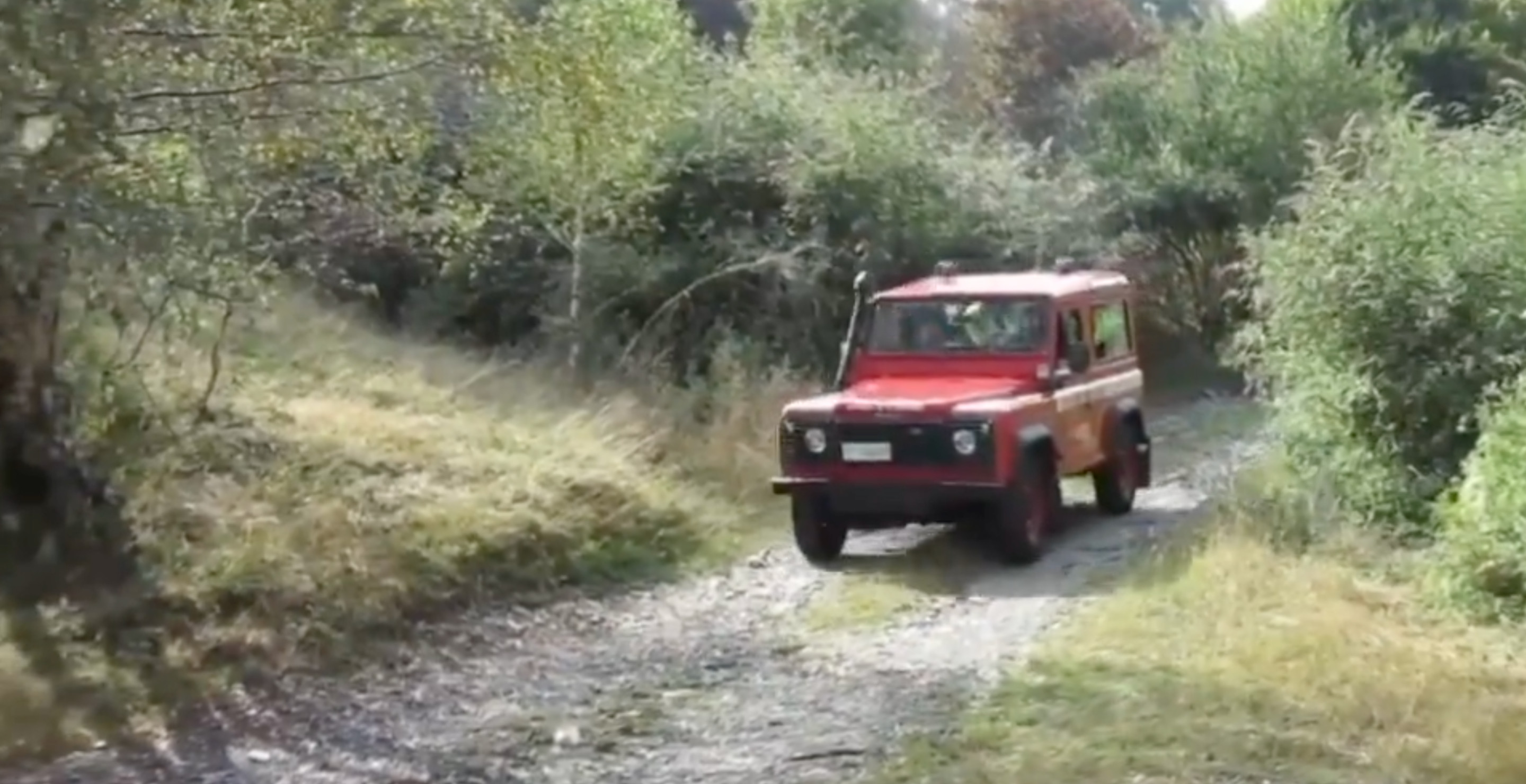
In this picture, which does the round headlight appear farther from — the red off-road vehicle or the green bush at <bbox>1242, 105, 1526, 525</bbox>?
the green bush at <bbox>1242, 105, 1526, 525</bbox>

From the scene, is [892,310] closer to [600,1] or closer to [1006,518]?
[1006,518]

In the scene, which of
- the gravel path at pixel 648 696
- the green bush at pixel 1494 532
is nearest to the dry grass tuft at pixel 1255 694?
the green bush at pixel 1494 532

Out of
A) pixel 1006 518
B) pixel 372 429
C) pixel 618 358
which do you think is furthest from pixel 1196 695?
pixel 618 358

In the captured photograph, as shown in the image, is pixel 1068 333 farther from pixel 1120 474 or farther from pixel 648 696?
pixel 648 696

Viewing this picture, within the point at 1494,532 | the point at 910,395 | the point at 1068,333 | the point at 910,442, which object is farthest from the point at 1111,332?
the point at 1494,532

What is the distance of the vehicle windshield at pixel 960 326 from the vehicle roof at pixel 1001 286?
44 mm

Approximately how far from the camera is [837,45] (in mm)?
26594

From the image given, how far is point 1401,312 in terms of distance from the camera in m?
11.3

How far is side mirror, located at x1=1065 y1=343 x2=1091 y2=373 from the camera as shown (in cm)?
1284

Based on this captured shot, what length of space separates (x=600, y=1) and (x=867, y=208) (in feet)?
15.2

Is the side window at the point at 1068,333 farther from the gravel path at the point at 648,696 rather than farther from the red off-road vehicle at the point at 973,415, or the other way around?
the gravel path at the point at 648,696

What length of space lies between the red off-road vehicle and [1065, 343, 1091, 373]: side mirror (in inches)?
0.5

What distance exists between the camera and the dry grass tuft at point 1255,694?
7.10 metres

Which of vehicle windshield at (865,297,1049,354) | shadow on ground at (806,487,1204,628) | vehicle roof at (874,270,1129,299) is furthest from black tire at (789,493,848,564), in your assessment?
vehicle roof at (874,270,1129,299)
